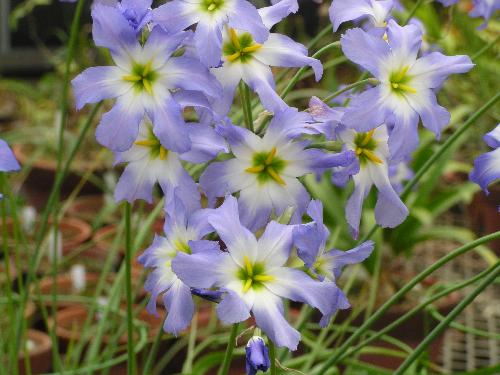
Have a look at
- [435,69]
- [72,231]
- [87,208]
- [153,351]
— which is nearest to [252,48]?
[435,69]

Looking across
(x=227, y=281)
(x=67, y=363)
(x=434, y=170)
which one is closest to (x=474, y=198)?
(x=434, y=170)

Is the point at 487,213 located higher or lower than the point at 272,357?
lower

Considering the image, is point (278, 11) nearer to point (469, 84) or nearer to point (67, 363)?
point (67, 363)

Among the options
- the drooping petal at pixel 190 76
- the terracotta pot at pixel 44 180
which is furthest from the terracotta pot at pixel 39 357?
the terracotta pot at pixel 44 180

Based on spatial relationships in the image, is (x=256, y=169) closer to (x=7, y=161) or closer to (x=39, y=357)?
(x=7, y=161)

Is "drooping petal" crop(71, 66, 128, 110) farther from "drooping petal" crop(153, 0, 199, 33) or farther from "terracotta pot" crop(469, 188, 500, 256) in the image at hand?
"terracotta pot" crop(469, 188, 500, 256)

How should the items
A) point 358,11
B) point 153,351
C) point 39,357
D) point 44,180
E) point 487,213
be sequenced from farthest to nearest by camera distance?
point 44,180 < point 487,213 < point 39,357 < point 153,351 < point 358,11

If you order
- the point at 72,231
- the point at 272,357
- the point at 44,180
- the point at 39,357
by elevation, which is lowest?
the point at 44,180

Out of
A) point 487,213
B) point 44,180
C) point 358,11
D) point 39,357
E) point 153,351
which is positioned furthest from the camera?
point 44,180
